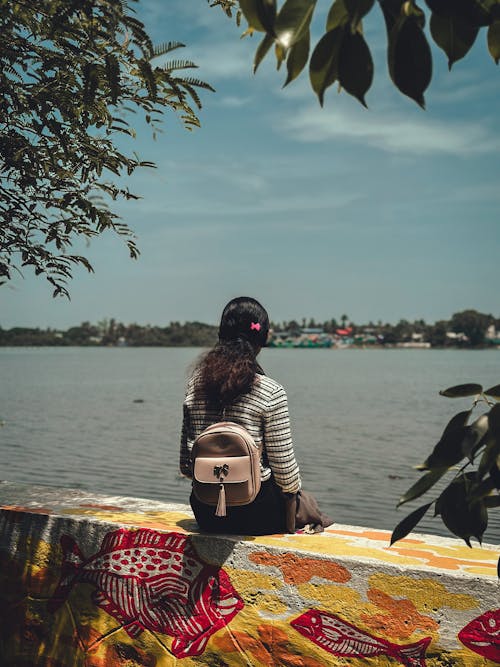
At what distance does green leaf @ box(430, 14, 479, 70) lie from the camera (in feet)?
4.09

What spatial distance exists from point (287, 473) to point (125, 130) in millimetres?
2013

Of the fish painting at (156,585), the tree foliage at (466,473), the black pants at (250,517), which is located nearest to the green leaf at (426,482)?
the tree foliage at (466,473)

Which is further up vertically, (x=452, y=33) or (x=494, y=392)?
(x=452, y=33)

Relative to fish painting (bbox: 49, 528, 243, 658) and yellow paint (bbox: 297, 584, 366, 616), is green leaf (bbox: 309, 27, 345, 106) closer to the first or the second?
yellow paint (bbox: 297, 584, 366, 616)

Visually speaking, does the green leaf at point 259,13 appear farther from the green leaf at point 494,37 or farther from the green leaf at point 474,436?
the green leaf at point 474,436

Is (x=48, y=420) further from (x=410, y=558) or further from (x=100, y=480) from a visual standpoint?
(x=410, y=558)

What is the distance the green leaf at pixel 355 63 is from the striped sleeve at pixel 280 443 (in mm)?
2334

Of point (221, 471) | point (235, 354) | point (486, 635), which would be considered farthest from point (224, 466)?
point (486, 635)

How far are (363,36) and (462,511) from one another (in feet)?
3.04

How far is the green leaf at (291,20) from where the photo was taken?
122 cm

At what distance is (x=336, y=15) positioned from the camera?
1.25 metres

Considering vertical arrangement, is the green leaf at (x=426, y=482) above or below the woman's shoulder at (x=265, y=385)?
below

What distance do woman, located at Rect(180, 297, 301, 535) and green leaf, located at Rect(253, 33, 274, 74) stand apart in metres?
2.22

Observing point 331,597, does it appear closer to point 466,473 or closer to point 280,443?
point 280,443
